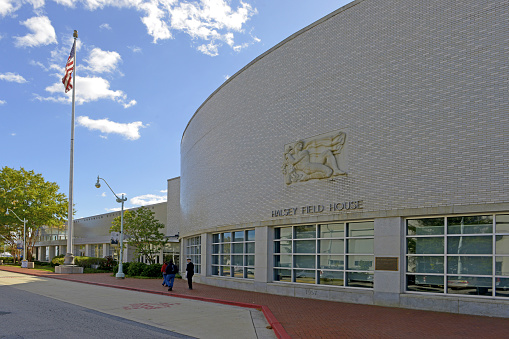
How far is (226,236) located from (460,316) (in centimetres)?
1460

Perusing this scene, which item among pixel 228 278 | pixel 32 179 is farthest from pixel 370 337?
pixel 32 179

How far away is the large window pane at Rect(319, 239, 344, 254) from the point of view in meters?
17.8

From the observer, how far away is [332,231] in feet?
59.9

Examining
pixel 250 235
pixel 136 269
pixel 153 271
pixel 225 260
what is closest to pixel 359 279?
pixel 250 235

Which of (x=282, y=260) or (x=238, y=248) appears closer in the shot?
(x=282, y=260)

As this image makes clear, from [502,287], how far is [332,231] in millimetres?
6572

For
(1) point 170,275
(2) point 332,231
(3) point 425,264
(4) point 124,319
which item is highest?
(2) point 332,231

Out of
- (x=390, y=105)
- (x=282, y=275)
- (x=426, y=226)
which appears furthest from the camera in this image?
(x=282, y=275)

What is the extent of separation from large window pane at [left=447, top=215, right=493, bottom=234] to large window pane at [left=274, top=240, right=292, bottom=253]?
762cm

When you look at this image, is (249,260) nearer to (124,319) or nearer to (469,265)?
(124,319)

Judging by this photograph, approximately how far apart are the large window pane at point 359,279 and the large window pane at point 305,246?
2.16 metres

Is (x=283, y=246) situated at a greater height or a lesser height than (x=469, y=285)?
greater

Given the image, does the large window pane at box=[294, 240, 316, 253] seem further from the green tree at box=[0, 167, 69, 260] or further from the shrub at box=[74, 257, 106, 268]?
the green tree at box=[0, 167, 69, 260]

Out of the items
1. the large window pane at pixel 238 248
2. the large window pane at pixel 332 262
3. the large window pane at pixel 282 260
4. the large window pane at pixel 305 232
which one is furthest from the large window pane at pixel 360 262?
the large window pane at pixel 238 248
